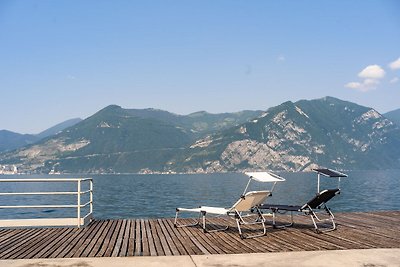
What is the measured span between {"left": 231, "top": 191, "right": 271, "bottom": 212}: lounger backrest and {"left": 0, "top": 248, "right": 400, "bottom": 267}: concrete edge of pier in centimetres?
216

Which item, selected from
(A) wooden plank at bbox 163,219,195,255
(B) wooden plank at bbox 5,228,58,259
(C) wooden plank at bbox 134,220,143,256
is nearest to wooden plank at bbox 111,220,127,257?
(C) wooden plank at bbox 134,220,143,256

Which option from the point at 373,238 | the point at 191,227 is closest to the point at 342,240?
the point at 373,238

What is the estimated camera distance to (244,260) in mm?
6234

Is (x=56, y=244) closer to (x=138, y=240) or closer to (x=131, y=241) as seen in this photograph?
(x=131, y=241)

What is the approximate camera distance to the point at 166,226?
1036 cm

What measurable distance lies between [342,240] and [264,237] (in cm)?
151

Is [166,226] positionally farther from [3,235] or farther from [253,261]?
[253,261]

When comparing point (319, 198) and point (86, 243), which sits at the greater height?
point (319, 198)

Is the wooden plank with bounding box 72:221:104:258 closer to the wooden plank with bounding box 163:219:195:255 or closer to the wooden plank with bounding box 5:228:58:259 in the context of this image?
the wooden plank with bounding box 5:228:58:259

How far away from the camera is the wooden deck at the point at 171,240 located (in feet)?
23.2

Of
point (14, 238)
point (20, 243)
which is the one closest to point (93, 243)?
point (20, 243)

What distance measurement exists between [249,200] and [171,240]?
194cm

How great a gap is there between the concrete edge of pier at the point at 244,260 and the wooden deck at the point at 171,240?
426 millimetres

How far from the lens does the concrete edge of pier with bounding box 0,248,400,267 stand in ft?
19.7
